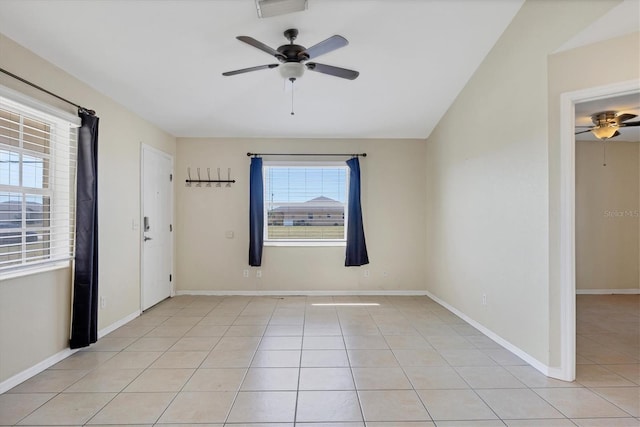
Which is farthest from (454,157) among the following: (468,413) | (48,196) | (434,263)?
(48,196)

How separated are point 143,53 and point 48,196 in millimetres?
1491

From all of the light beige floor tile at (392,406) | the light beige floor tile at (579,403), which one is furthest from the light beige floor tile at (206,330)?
the light beige floor tile at (579,403)

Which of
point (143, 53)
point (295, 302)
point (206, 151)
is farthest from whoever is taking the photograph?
point (206, 151)

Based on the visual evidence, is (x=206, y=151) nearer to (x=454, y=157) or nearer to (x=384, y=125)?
(x=384, y=125)

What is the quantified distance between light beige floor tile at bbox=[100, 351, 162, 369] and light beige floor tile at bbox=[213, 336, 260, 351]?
1.77ft

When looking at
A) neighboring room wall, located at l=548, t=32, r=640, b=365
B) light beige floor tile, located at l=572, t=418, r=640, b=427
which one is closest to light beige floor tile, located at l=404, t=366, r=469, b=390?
light beige floor tile, located at l=572, t=418, r=640, b=427

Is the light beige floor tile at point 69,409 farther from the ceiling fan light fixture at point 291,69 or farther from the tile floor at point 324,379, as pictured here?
the ceiling fan light fixture at point 291,69

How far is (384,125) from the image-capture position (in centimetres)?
475

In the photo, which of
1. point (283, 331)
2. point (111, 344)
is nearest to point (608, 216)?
point (283, 331)

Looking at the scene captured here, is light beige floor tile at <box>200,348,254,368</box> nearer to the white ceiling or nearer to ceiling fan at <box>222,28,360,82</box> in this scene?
ceiling fan at <box>222,28,360,82</box>

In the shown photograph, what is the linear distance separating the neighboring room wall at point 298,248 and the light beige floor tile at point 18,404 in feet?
9.39

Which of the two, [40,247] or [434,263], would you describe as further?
[434,263]

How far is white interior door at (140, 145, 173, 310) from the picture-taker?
13.8 feet

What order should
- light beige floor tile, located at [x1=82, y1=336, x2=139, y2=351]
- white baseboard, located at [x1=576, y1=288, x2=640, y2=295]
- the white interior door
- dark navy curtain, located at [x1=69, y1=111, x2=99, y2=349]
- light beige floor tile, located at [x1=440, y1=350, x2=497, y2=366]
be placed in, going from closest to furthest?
light beige floor tile, located at [x1=440, y1=350, x2=497, y2=366] < dark navy curtain, located at [x1=69, y1=111, x2=99, y2=349] < light beige floor tile, located at [x1=82, y1=336, x2=139, y2=351] < the white interior door < white baseboard, located at [x1=576, y1=288, x2=640, y2=295]
